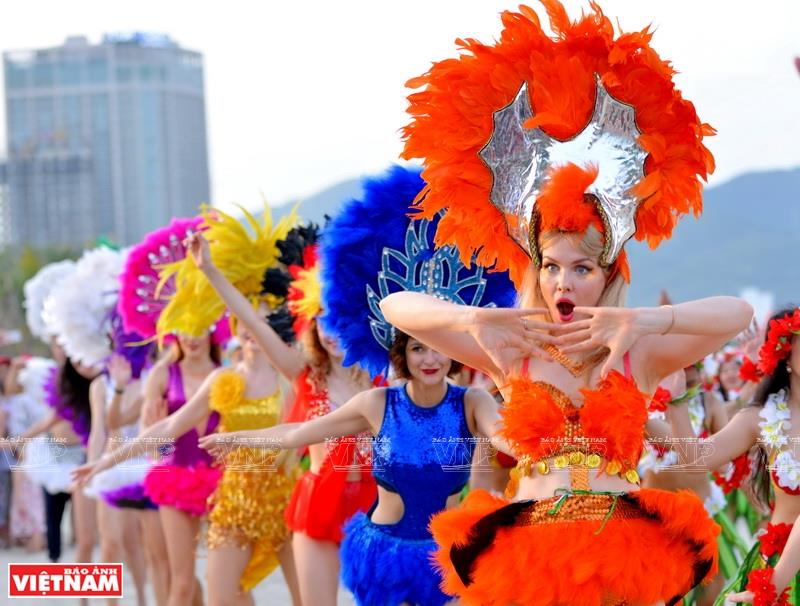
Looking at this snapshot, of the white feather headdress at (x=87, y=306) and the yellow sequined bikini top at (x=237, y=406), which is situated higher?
the white feather headdress at (x=87, y=306)

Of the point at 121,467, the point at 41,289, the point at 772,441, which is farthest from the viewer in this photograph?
the point at 41,289

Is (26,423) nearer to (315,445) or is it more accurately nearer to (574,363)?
(315,445)

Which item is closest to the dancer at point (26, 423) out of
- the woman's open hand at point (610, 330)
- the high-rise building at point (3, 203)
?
the woman's open hand at point (610, 330)

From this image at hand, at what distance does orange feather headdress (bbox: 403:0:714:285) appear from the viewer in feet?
14.0

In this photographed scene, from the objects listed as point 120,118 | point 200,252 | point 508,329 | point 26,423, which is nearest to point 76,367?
point 26,423

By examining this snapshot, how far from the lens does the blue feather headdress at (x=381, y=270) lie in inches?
220

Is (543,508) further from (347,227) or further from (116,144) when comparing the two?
(116,144)

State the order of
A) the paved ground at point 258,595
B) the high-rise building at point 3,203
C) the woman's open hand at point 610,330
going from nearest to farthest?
the woman's open hand at point 610,330 → the paved ground at point 258,595 → the high-rise building at point 3,203

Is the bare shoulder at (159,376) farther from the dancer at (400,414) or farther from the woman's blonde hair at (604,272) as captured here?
the woman's blonde hair at (604,272)

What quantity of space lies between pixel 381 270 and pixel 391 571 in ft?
4.00

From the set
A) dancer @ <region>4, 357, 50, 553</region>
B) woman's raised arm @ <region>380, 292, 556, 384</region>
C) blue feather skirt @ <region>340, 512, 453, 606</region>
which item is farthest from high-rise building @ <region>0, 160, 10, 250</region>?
woman's raised arm @ <region>380, 292, 556, 384</region>

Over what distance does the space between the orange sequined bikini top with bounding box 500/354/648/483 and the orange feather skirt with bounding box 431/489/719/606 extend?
115 mm

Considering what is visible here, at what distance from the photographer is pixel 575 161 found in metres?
4.29

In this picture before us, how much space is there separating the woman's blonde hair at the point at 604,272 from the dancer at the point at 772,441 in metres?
1.35
